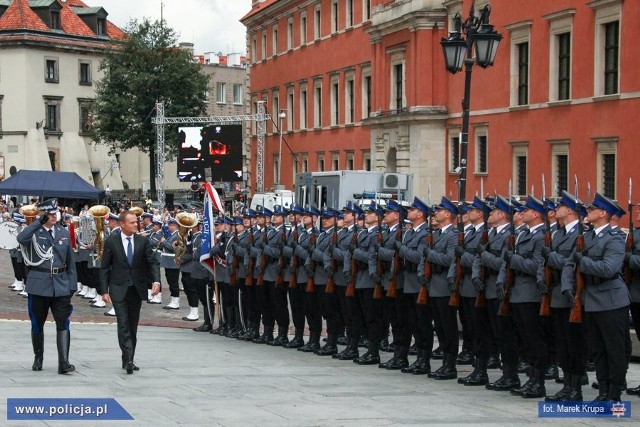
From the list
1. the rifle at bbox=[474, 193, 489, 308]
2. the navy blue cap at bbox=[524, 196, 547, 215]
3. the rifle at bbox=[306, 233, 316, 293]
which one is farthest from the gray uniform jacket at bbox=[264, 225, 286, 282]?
the navy blue cap at bbox=[524, 196, 547, 215]

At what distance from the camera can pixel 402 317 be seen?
51.5 ft

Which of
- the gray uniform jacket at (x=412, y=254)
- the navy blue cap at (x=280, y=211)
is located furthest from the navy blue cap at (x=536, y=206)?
the navy blue cap at (x=280, y=211)

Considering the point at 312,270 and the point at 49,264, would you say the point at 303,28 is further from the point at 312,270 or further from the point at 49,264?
the point at 49,264

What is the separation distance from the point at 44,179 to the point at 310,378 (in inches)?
914

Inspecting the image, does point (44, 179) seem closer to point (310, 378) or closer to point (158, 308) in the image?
point (158, 308)

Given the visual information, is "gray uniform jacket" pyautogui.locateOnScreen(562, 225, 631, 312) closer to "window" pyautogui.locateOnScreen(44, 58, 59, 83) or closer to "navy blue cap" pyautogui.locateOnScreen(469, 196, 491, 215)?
"navy blue cap" pyautogui.locateOnScreen(469, 196, 491, 215)

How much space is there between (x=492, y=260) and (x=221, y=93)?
8698cm

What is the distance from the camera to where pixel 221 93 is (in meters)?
99.2

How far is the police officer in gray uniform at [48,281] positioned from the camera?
1452 centimetres

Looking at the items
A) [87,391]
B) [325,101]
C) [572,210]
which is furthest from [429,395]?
[325,101]

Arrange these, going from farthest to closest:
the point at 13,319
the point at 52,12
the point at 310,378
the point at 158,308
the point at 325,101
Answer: the point at 52,12 < the point at 325,101 < the point at 158,308 < the point at 13,319 < the point at 310,378

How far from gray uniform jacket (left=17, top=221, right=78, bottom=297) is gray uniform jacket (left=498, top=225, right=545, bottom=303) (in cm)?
537

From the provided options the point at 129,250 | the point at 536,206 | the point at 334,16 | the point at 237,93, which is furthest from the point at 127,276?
the point at 237,93

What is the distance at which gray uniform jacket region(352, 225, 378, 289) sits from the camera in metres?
16.1
